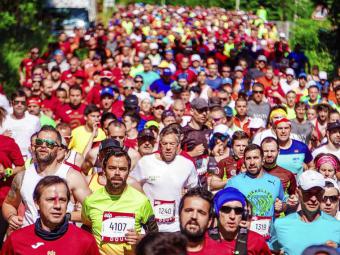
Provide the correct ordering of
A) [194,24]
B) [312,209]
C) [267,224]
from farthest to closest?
[194,24] → [267,224] → [312,209]

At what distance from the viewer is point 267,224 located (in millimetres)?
7762

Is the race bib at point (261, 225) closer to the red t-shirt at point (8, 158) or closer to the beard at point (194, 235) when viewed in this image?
the beard at point (194, 235)

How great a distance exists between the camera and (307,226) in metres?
6.37

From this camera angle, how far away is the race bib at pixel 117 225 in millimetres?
6820

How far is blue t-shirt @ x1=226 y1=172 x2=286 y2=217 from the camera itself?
7770 mm

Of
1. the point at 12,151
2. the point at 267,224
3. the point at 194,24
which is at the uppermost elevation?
the point at 194,24

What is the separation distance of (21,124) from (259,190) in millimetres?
4486

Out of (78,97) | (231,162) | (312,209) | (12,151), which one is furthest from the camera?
(78,97)

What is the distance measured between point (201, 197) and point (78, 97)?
7.73 metres

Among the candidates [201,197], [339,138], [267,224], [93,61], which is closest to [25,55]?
[93,61]

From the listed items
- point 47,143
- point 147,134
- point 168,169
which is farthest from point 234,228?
point 147,134

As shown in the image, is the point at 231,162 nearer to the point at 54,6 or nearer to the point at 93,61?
the point at 93,61

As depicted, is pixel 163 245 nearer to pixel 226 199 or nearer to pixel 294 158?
pixel 226 199

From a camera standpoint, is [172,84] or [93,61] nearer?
[172,84]
